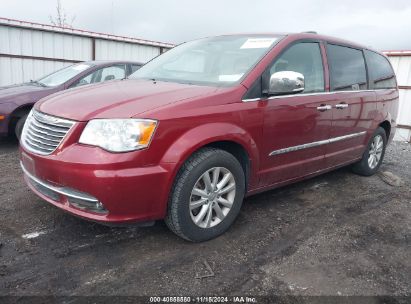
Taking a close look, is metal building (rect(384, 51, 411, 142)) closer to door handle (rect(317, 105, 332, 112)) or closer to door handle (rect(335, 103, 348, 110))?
door handle (rect(335, 103, 348, 110))

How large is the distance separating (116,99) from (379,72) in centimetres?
376

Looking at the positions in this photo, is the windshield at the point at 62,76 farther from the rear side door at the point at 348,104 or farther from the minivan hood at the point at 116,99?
the rear side door at the point at 348,104

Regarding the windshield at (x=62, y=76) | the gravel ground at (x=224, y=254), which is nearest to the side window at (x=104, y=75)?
the windshield at (x=62, y=76)

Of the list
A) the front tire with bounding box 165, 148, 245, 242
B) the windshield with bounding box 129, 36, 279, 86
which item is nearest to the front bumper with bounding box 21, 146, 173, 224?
the front tire with bounding box 165, 148, 245, 242

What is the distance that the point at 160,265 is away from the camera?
2.55 m

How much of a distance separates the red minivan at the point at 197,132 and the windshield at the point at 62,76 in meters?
2.71

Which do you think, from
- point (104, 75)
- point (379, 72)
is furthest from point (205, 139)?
point (104, 75)

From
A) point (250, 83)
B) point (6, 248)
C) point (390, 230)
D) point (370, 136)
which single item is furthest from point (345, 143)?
point (6, 248)

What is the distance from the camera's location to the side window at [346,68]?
3896 mm

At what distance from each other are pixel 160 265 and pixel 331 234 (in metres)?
1.58

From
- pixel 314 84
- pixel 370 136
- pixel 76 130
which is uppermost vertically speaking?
pixel 314 84

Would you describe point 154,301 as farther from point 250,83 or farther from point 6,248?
point 250,83

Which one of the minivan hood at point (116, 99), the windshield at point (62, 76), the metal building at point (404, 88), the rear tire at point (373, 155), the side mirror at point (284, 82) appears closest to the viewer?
the minivan hood at point (116, 99)

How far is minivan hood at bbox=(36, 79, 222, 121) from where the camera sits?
98.3 inches
